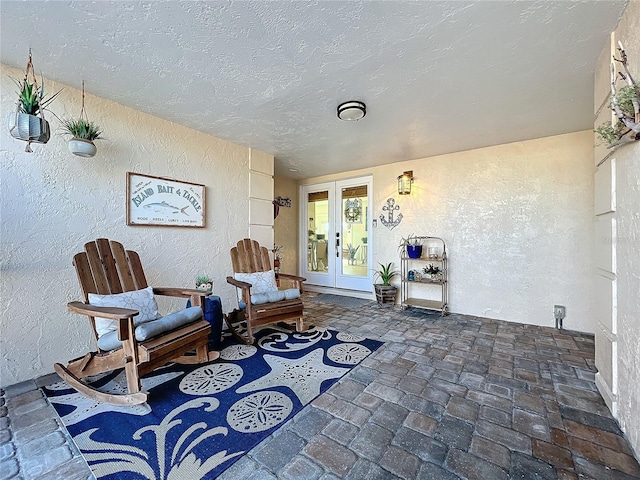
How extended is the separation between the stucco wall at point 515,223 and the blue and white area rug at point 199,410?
2.26 metres

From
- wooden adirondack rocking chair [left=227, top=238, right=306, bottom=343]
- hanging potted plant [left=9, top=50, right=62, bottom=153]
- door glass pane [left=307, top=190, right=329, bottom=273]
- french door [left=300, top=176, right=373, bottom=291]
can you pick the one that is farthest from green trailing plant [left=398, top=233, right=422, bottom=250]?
hanging potted plant [left=9, top=50, right=62, bottom=153]

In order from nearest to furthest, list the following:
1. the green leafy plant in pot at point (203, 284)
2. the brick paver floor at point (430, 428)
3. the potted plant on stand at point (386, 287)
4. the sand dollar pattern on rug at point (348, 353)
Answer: the brick paver floor at point (430, 428)
the sand dollar pattern on rug at point (348, 353)
the green leafy plant in pot at point (203, 284)
the potted plant on stand at point (386, 287)

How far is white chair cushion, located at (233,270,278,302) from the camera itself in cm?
323

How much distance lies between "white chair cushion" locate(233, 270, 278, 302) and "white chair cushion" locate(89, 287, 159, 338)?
1.00 metres

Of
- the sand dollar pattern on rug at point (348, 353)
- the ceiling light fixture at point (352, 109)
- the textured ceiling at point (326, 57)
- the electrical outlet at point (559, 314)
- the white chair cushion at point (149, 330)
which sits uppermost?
the textured ceiling at point (326, 57)

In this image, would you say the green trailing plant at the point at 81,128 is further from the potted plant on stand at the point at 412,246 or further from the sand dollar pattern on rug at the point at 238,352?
the potted plant on stand at the point at 412,246

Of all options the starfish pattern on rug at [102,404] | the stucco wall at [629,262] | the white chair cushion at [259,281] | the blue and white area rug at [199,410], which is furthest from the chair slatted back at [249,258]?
the stucco wall at [629,262]

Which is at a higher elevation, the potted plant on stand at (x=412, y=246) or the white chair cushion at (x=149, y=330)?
the potted plant on stand at (x=412, y=246)

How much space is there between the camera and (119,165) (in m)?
2.63

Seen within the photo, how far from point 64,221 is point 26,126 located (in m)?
0.83

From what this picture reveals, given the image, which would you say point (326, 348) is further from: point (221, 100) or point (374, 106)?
point (221, 100)

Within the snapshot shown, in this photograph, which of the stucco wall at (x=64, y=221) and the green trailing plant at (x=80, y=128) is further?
the green trailing plant at (x=80, y=128)

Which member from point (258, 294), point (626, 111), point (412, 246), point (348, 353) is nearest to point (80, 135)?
point (258, 294)

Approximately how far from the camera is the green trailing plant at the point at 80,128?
2.18m
